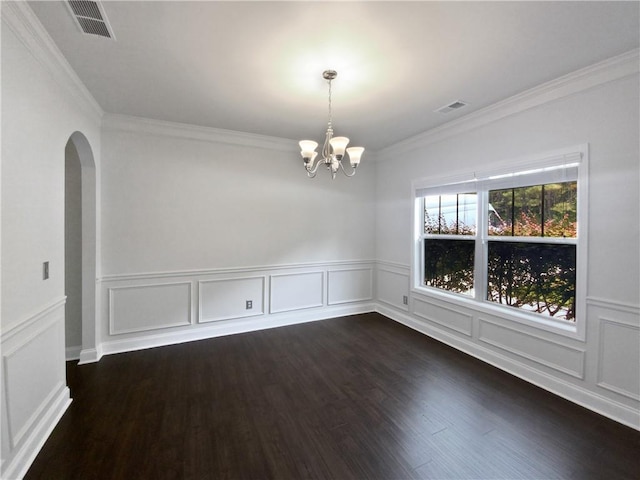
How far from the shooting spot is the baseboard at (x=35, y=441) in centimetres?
161

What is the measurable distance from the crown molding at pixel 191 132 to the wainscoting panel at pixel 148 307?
184cm

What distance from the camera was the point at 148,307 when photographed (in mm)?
3463

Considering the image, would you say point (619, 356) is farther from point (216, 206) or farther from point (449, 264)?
point (216, 206)

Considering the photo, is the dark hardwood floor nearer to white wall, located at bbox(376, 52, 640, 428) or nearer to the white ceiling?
white wall, located at bbox(376, 52, 640, 428)

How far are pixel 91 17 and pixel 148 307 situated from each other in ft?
9.36

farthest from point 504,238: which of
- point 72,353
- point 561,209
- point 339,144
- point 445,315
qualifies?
point 72,353

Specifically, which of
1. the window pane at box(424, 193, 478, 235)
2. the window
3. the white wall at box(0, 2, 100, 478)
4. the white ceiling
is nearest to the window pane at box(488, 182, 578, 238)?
the window

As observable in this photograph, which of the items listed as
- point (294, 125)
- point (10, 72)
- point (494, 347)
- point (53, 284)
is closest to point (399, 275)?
point (494, 347)

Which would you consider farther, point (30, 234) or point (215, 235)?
point (215, 235)

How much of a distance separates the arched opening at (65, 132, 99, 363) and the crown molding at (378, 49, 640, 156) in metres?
3.99

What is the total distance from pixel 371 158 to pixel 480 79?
2387 millimetres

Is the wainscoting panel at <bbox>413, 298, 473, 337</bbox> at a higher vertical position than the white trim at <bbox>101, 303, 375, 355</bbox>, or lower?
higher

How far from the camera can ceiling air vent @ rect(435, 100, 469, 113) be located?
9.44ft

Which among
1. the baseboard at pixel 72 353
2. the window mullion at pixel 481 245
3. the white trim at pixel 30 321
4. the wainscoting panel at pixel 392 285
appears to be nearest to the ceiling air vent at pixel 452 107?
the window mullion at pixel 481 245
